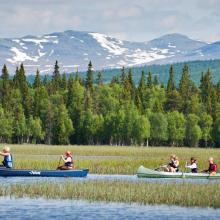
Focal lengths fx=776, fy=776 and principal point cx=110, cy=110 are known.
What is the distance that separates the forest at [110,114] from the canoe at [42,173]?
78.0 metres

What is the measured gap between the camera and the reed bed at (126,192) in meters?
33.2

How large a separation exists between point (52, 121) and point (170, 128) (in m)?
20.4

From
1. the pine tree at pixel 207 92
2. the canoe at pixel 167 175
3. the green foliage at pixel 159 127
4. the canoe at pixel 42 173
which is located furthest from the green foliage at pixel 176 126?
the canoe at pixel 42 173

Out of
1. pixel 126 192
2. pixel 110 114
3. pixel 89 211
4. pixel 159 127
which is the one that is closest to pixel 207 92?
pixel 159 127

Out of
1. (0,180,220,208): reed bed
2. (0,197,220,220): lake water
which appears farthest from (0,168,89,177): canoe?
(0,197,220,220): lake water

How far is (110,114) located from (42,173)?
85835 millimetres

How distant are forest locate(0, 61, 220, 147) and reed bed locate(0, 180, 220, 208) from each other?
87.6 m

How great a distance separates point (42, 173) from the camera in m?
45.7

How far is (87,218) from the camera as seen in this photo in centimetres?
2953

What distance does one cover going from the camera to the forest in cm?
12825

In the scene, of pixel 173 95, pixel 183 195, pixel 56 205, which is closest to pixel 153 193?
pixel 183 195

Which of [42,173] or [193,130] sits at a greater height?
[193,130]

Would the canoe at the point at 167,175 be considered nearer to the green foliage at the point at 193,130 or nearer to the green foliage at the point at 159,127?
the green foliage at the point at 193,130

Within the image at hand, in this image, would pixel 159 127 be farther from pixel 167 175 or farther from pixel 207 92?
pixel 167 175
